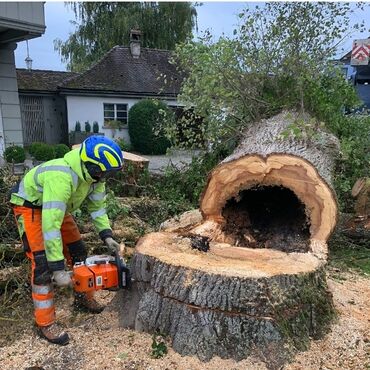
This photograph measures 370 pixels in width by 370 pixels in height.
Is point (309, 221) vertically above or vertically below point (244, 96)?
below

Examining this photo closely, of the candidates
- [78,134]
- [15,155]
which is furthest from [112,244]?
[78,134]

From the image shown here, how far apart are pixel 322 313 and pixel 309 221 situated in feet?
3.11

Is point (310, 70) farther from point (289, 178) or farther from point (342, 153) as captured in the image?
point (289, 178)

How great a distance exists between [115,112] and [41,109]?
2.82 m

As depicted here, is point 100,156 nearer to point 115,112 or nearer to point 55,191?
point 55,191


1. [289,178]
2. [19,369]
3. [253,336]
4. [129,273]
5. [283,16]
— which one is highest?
[283,16]

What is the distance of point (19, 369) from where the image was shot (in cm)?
261

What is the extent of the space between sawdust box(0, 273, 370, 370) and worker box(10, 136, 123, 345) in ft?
0.45

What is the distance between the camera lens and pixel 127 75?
685 inches

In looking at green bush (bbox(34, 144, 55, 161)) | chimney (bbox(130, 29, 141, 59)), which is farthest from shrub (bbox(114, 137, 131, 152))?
chimney (bbox(130, 29, 141, 59))

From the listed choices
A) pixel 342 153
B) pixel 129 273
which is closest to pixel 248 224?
pixel 342 153

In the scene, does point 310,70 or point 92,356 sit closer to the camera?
point 92,356

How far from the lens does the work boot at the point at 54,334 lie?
2.83m

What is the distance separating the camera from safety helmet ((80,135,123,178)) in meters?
2.70
